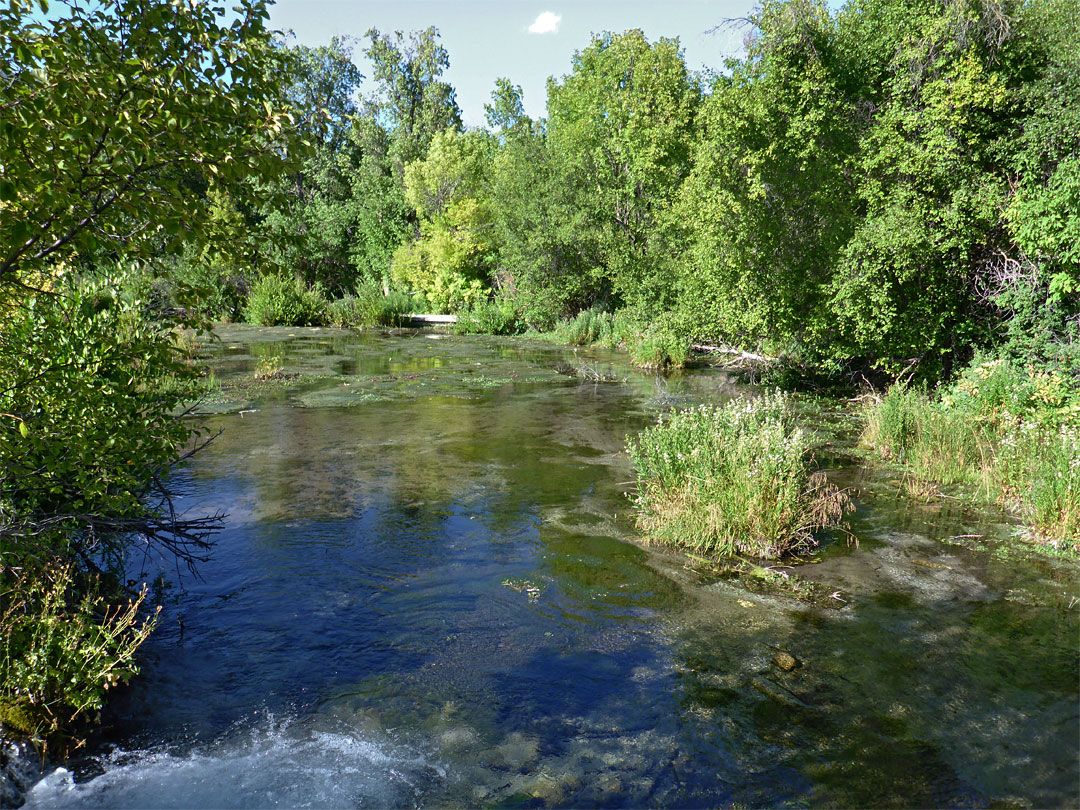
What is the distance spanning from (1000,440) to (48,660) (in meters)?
11.5

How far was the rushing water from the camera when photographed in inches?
197

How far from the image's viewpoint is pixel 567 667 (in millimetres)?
6469

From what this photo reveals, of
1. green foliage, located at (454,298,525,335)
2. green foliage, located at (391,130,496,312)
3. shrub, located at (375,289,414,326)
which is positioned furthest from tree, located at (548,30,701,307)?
shrub, located at (375,289,414,326)

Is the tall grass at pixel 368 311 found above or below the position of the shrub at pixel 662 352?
above

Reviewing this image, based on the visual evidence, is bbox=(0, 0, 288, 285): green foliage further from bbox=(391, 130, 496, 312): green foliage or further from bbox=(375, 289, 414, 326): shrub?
bbox=(391, 130, 496, 312): green foliage

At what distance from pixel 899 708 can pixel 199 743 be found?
5.31 m

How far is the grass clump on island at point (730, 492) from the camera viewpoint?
8.67m

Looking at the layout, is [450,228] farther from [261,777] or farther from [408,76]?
[261,777]

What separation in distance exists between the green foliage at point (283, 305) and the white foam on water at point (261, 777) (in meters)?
35.1

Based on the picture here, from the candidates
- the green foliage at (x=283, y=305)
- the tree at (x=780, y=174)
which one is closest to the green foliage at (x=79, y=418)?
the tree at (x=780, y=174)

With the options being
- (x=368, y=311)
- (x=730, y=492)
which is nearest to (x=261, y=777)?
(x=730, y=492)

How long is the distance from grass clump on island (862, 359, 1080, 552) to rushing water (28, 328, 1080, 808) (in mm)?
647

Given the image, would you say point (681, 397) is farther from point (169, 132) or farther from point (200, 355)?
point (200, 355)

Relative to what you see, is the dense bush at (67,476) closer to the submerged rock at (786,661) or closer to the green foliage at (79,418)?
the green foliage at (79,418)
